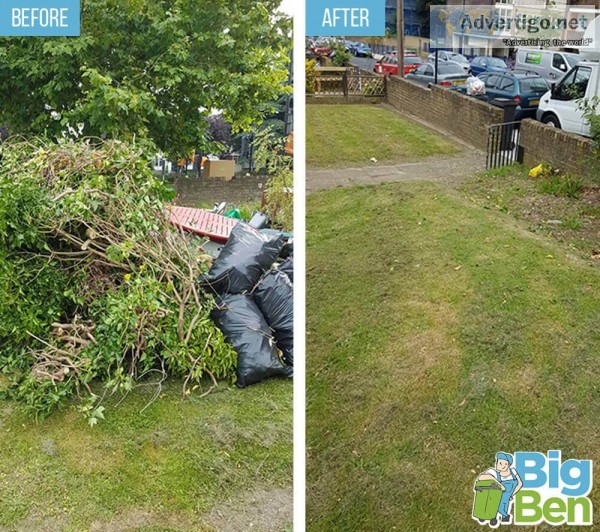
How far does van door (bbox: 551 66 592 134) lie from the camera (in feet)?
14.1

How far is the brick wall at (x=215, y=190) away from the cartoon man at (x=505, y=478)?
1841 millimetres

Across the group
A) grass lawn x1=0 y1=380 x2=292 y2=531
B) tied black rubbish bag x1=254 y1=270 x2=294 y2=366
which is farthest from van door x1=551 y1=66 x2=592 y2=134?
grass lawn x1=0 y1=380 x2=292 y2=531

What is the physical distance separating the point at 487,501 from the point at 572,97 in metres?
3.78

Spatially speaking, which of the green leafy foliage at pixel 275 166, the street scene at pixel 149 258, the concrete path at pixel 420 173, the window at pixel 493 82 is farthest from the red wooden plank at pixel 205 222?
the window at pixel 493 82

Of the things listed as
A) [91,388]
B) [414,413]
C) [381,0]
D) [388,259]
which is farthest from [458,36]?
[91,388]

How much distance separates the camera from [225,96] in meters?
3.49

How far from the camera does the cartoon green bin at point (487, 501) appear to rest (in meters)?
2.20

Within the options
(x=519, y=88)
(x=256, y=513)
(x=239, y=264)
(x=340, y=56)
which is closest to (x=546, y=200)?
(x=340, y=56)

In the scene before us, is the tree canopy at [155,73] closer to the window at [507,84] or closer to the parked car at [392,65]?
the parked car at [392,65]

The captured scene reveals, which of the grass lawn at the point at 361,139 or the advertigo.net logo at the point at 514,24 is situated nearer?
the advertigo.net logo at the point at 514,24

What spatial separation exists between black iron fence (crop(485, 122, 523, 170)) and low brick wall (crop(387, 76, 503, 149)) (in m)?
0.05

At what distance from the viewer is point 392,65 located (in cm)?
440

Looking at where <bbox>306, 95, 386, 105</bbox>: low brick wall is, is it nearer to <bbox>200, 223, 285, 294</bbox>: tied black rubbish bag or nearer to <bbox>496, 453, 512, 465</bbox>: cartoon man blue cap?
<bbox>200, 223, 285, 294</bbox>: tied black rubbish bag

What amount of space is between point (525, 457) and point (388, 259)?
954mm
